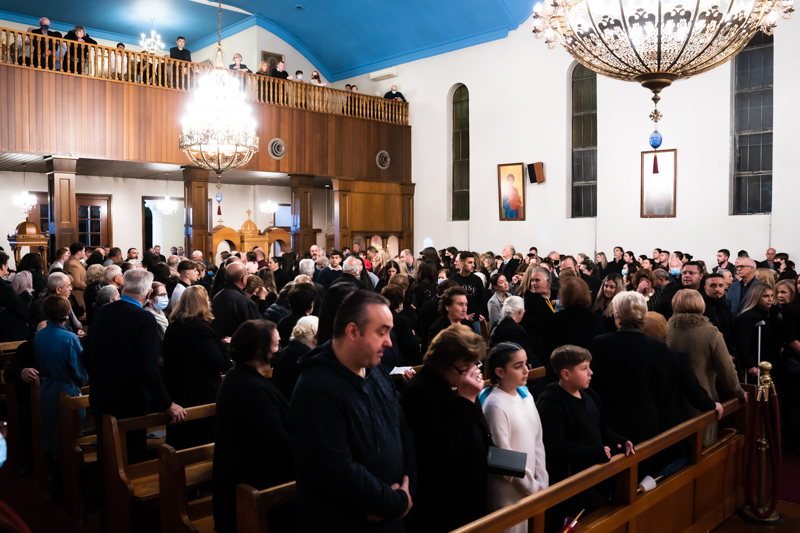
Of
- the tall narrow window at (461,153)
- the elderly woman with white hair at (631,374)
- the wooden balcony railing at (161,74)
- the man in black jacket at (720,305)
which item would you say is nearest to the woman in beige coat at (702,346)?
the elderly woman with white hair at (631,374)

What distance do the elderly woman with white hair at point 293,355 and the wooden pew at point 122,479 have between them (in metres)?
0.68

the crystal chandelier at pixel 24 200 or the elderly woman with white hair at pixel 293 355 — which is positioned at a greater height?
the crystal chandelier at pixel 24 200

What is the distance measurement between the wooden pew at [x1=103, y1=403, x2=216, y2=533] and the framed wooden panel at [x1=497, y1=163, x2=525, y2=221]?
43.2 ft

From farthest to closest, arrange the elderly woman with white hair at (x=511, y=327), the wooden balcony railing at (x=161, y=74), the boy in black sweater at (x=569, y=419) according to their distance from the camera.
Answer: the wooden balcony railing at (x=161, y=74) < the elderly woman with white hair at (x=511, y=327) < the boy in black sweater at (x=569, y=419)

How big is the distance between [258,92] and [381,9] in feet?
13.7

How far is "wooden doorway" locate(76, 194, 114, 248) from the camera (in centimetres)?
1666

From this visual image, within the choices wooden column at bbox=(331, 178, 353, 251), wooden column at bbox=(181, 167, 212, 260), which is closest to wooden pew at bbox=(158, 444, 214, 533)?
wooden column at bbox=(181, 167, 212, 260)

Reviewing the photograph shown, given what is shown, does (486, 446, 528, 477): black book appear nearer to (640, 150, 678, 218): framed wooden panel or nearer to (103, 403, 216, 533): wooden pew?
(103, 403, 216, 533): wooden pew

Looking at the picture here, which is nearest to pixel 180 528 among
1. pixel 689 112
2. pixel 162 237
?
pixel 689 112

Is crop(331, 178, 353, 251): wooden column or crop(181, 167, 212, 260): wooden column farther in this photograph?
crop(331, 178, 353, 251): wooden column

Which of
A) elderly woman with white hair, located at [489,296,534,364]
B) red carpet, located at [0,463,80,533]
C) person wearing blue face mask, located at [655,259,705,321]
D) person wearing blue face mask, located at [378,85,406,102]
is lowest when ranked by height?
red carpet, located at [0,463,80,533]

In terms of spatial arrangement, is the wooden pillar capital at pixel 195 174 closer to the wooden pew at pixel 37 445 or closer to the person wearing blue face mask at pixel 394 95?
the person wearing blue face mask at pixel 394 95

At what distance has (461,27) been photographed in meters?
16.2

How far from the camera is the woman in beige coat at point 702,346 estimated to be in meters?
3.93
